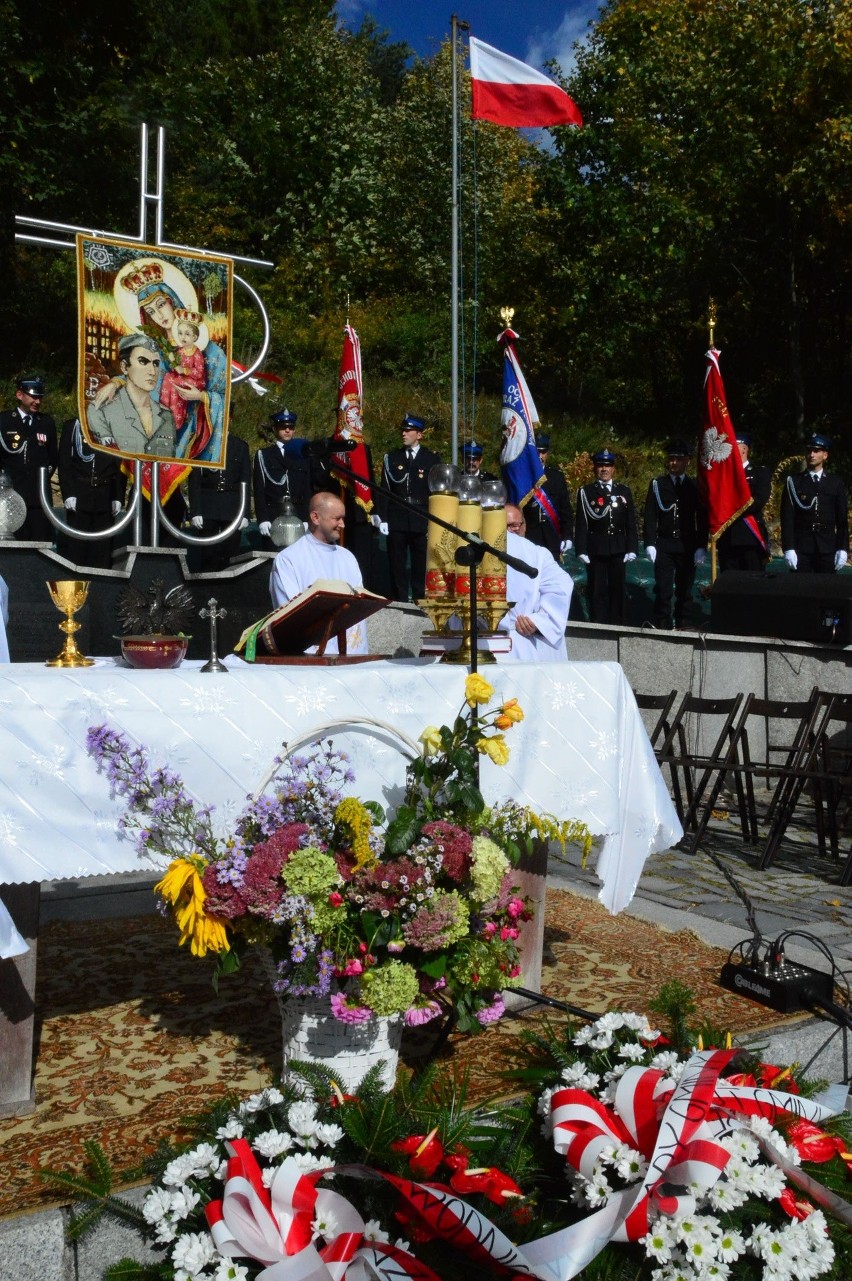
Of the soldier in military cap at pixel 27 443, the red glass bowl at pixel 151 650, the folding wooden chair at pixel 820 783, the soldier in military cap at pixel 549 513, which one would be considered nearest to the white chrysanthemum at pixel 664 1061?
the red glass bowl at pixel 151 650

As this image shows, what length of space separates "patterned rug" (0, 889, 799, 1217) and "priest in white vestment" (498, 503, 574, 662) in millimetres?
1360

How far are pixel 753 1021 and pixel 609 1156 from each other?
151 centimetres

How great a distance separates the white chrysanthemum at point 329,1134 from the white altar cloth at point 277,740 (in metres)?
0.98

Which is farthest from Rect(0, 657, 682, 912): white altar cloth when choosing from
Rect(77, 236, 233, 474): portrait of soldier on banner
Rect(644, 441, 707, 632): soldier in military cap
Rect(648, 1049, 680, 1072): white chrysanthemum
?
Rect(644, 441, 707, 632): soldier in military cap

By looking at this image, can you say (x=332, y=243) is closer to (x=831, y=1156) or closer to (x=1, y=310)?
(x=1, y=310)

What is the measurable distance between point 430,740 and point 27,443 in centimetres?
930

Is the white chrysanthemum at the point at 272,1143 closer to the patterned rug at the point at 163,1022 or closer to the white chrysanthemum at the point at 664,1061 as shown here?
the patterned rug at the point at 163,1022

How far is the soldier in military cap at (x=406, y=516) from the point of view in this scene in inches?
514

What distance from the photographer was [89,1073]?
3631 millimetres

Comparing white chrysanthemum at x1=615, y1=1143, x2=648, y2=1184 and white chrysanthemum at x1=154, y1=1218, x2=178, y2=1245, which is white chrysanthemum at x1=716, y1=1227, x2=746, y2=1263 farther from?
white chrysanthemum at x1=154, y1=1218, x2=178, y2=1245

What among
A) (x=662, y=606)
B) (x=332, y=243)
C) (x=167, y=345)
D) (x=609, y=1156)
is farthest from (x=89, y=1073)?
(x=332, y=243)

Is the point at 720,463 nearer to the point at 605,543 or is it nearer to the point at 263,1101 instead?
the point at 605,543

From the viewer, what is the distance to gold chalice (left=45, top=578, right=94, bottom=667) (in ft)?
12.3

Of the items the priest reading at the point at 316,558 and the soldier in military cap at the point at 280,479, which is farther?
the soldier in military cap at the point at 280,479
